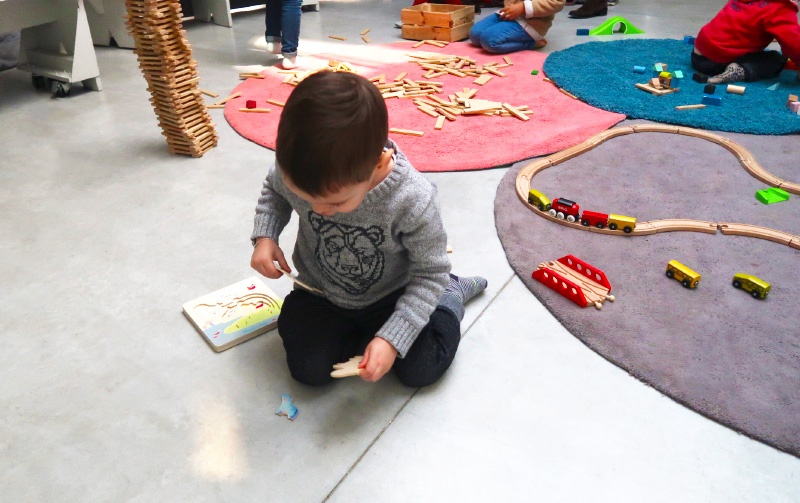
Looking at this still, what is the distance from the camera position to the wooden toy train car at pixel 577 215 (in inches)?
58.8

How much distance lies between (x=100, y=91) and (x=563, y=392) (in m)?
2.50

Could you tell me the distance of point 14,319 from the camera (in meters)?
1.25

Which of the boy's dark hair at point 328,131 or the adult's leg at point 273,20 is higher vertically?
the boy's dark hair at point 328,131

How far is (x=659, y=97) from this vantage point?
8.00 feet

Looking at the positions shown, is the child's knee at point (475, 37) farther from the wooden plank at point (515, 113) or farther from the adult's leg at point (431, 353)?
the adult's leg at point (431, 353)

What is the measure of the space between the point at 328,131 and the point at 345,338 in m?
0.50

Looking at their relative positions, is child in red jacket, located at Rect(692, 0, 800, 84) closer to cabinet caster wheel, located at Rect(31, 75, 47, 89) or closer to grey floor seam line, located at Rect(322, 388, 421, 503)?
grey floor seam line, located at Rect(322, 388, 421, 503)

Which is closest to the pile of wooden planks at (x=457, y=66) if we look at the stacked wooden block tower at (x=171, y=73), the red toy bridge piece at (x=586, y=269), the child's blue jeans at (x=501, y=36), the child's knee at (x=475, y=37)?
the child's blue jeans at (x=501, y=36)

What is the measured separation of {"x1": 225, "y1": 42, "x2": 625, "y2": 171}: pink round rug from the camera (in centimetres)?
198

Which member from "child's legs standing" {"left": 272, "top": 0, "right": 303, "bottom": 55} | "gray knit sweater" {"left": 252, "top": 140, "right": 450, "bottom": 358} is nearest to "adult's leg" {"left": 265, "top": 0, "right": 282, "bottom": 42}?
"child's legs standing" {"left": 272, "top": 0, "right": 303, "bottom": 55}

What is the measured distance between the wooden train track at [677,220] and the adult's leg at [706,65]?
80cm

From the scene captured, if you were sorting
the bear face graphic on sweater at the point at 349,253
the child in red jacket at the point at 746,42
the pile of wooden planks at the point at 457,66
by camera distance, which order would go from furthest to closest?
the pile of wooden planks at the point at 457,66 → the child in red jacket at the point at 746,42 → the bear face graphic on sweater at the point at 349,253

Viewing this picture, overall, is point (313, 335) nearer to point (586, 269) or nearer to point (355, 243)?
point (355, 243)

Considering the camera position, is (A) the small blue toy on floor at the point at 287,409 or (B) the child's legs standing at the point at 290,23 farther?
(B) the child's legs standing at the point at 290,23
